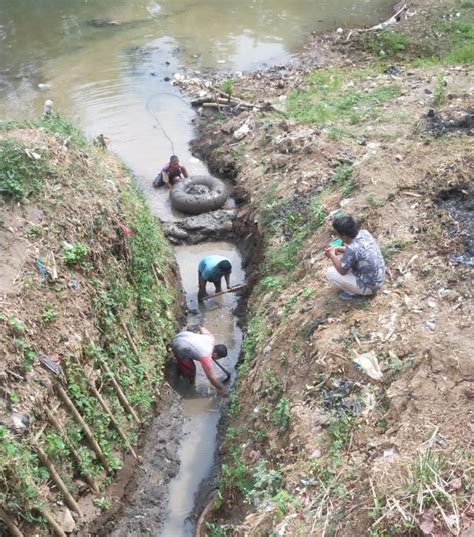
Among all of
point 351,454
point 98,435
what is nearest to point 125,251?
point 98,435

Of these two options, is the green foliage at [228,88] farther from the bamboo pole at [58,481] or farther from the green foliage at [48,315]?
the bamboo pole at [58,481]

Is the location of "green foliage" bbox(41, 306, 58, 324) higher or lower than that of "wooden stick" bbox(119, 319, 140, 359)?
higher

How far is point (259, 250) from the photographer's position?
1022 cm

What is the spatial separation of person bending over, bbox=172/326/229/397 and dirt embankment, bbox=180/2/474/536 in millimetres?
425

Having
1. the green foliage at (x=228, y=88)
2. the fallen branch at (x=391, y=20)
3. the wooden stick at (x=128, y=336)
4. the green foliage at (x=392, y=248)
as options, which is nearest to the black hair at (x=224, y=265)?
the wooden stick at (x=128, y=336)

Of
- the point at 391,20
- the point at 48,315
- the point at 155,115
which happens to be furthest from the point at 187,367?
the point at 391,20

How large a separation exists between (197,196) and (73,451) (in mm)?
7107

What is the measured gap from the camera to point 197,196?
1196 cm

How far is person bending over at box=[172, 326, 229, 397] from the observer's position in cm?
785

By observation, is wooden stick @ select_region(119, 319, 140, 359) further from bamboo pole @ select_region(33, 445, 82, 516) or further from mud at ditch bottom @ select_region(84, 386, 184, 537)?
bamboo pole @ select_region(33, 445, 82, 516)

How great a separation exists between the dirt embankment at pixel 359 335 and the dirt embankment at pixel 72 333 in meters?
1.36

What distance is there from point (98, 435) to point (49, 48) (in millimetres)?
18223

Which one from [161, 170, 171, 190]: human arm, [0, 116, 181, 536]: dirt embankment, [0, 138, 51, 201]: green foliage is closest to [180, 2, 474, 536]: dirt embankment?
[0, 116, 181, 536]: dirt embankment

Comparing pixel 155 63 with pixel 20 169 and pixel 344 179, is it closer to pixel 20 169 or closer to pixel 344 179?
pixel 344 179
